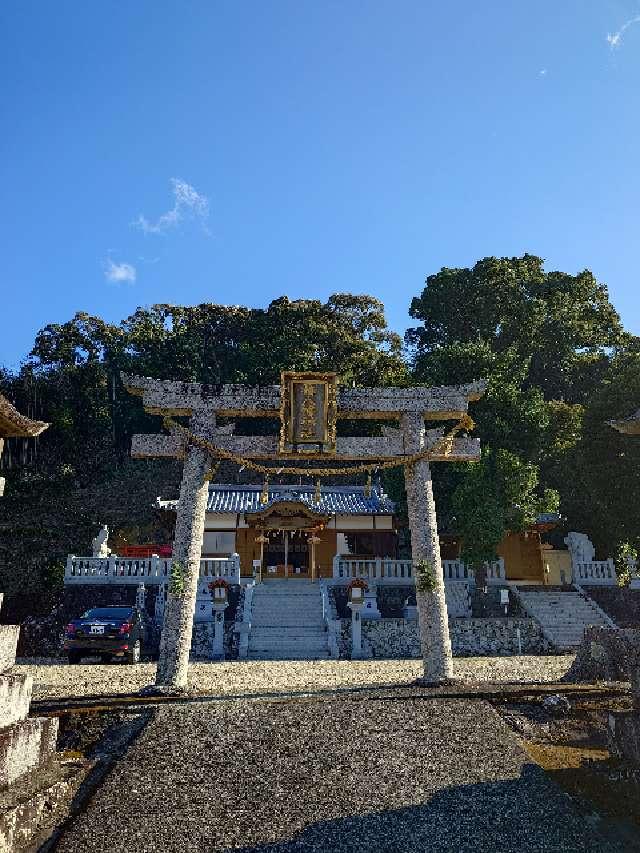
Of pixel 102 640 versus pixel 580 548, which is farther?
pixel 580 548

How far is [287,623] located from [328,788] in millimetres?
13585

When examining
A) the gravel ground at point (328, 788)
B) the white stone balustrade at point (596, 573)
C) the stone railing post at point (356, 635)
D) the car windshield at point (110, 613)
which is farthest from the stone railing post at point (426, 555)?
the white stone balustrade at point (596, 573)

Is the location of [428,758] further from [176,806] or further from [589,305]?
[589,305]

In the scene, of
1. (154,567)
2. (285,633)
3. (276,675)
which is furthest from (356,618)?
(154,567)

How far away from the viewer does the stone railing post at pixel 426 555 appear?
10.1 meters

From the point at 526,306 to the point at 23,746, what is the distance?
3459 centimetres

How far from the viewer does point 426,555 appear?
10805 millimetres

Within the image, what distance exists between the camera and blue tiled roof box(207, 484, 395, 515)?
26.4 meters

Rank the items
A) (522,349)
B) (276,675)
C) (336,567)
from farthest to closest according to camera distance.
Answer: (522,349), (336,567), (276,675)

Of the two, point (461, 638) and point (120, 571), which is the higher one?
point (120, 571)

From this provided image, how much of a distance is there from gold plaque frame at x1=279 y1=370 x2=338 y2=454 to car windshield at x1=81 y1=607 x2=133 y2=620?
8.04 metres

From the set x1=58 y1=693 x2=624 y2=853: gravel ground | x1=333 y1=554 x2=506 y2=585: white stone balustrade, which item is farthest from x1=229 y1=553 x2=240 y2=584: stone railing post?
x1=58 y1=693 x2=624 y2=853: gravel ground

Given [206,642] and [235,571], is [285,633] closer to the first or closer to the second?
[206,642]

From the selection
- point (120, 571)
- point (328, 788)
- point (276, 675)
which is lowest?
Result: point (328, 788)
